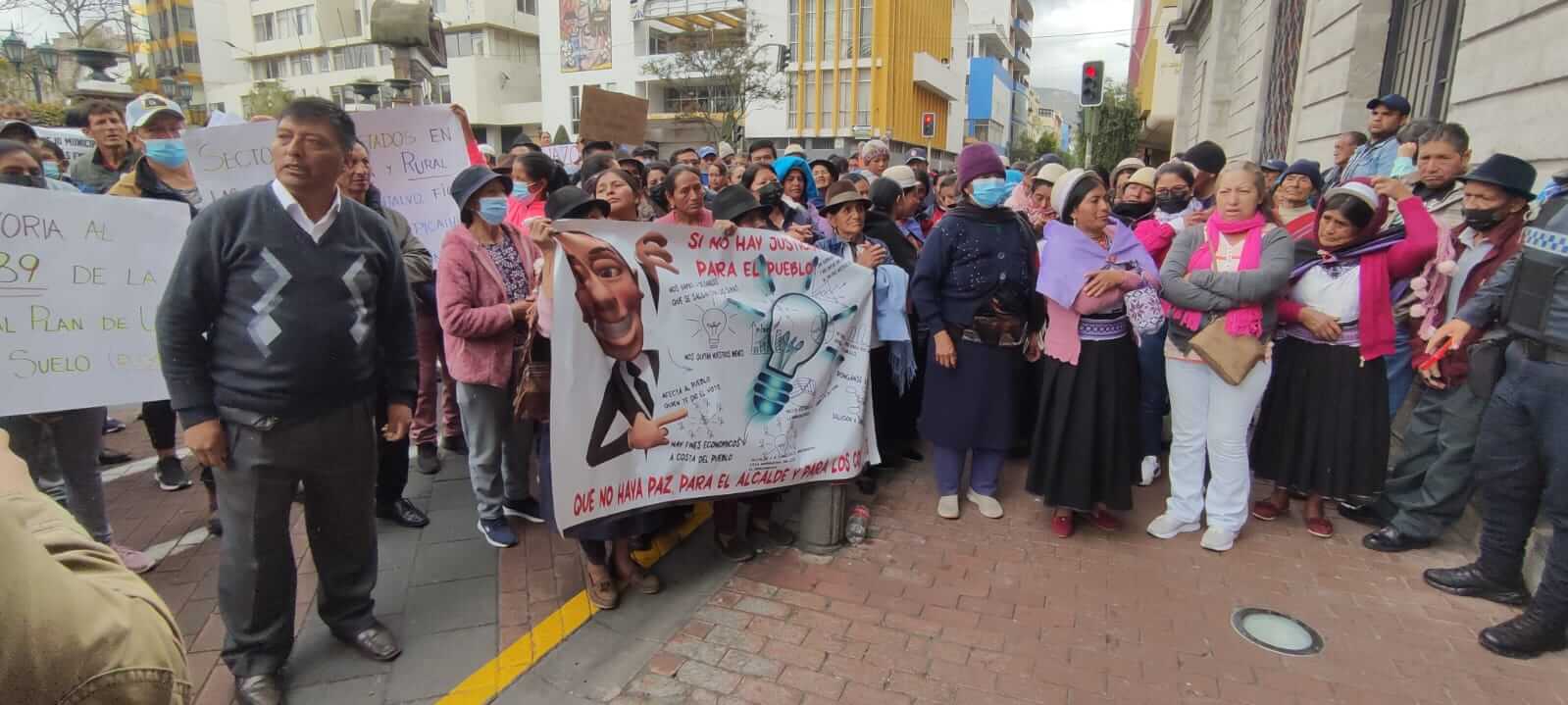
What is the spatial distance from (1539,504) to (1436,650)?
936mm

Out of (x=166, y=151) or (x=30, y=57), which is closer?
(x=166, y=151)

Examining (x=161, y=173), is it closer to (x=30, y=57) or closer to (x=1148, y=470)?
(x=1148, y=470)

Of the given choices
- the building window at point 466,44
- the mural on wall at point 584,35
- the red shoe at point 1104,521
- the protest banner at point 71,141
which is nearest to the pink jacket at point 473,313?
the red shoe at point 1104,521

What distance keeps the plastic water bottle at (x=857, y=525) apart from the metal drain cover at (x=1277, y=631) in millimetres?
1781

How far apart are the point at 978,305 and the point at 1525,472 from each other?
8.20 feet

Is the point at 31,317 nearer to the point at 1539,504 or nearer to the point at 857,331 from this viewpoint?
the point at 857,331

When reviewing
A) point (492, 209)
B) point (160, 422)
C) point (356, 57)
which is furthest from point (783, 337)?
point (356, 57)

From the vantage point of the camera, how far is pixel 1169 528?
176 inches

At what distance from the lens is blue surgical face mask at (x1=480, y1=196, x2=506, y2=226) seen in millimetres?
3973

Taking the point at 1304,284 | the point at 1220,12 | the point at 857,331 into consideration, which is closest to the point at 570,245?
the point at 857,331

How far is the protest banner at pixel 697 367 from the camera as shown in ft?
10.9

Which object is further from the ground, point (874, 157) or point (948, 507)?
point (874, 157)

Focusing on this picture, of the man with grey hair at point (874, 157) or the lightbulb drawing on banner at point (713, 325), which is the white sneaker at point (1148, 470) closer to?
the lightbulb drawing on banner at point (713, 325)

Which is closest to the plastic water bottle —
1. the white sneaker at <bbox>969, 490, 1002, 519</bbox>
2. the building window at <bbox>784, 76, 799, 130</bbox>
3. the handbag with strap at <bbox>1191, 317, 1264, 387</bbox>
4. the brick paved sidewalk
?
the brick paved sidewalk
